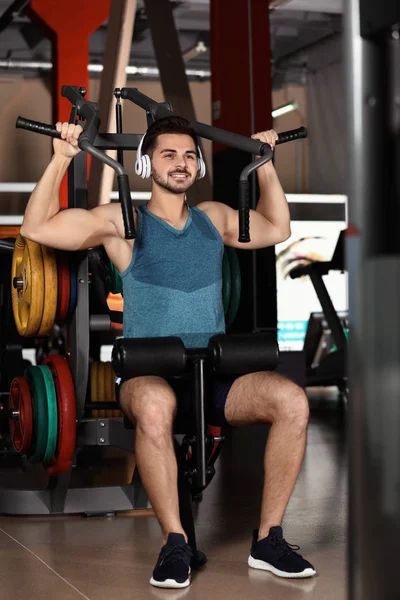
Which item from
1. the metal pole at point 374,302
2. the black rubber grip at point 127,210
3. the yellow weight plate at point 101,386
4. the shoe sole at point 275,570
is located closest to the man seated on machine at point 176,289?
the shoe sole at point 275,570

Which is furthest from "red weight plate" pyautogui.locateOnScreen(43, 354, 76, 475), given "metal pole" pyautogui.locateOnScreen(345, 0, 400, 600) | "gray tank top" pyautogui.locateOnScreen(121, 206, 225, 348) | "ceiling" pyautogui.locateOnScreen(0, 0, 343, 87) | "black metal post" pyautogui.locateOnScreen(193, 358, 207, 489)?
"ceiling" pyautogui.locateOnScreen(0, 0, 343, 87)

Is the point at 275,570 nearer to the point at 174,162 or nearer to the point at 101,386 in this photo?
the point at 174,162

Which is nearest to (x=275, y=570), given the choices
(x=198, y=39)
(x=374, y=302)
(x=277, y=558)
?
(x=277, y=558)

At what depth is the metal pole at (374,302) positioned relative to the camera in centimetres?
89

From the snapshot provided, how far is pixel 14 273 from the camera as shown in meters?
2.95

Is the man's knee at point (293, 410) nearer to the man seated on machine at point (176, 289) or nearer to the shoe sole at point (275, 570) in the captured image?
the man seated on machine at point (176, 289)

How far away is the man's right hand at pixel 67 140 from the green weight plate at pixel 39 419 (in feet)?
2.27

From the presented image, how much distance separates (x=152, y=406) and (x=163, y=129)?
0.78 metres

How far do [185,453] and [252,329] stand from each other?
3.50 m

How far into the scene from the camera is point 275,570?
2.18m

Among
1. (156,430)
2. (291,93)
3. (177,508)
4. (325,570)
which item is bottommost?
(325,570)

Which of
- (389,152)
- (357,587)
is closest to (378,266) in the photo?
(389,152)

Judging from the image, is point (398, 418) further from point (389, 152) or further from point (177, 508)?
point (177, 508)

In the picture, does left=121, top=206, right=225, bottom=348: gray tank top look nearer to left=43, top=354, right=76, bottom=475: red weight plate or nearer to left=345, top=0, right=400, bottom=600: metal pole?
left=43, top=354, right=76, bottom=475: red weight plate
